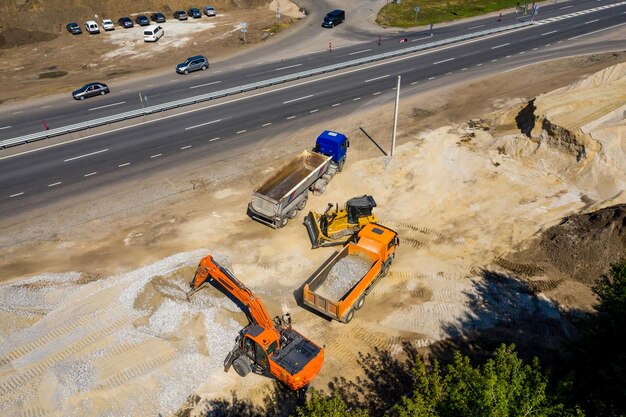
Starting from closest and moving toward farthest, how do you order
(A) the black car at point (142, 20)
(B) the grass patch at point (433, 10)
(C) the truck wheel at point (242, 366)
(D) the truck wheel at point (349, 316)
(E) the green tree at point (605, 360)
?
(E) the green tree at point (605, 360) → (C) the truck wheel at point (242, 366) → (D) the truck wheel at point (349, 316) → (A) the black car at point (142, 20) → (B) the grass patch at point (433, 10)

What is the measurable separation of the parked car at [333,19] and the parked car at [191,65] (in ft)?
71.5

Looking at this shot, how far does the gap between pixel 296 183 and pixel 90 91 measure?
27675 mm

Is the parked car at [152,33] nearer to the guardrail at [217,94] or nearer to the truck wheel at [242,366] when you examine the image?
the guardrail at [217,94]

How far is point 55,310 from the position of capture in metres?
18.6

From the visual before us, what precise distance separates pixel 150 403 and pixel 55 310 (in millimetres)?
7022

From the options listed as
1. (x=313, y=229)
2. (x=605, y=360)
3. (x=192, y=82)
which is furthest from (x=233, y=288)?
(x=192, y=82)

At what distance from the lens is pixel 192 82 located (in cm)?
4412

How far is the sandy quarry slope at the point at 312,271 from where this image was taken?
1619 centimetres

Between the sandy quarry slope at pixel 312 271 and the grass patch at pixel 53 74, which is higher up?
the grass patch at pixel 53 74

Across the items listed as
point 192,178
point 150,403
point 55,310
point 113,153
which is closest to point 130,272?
point 55,310

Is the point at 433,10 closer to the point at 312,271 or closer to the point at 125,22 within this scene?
the point at 125,22

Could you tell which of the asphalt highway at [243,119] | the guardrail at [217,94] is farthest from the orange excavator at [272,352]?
the guardrail at [217,94]

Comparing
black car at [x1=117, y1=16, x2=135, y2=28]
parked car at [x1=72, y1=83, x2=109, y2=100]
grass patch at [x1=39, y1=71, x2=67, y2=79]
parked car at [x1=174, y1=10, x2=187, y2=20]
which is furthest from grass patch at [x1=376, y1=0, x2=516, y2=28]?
grass patch at [x1=39, y1=71, x2=67, y2=79]

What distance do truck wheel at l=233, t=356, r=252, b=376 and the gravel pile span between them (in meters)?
4.51
